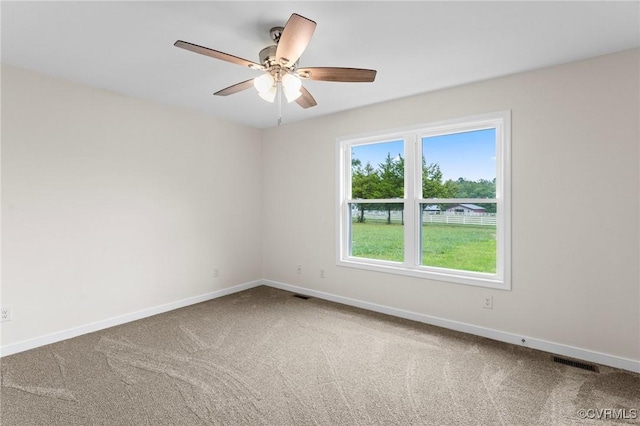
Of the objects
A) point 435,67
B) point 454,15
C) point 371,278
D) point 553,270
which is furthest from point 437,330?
point 454,15

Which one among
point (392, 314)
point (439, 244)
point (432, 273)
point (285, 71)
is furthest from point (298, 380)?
point (285, 71)

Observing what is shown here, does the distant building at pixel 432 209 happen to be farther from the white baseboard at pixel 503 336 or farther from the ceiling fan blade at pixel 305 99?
the ceiling fan blade at pixel 305 99

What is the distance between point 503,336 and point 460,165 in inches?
68.2

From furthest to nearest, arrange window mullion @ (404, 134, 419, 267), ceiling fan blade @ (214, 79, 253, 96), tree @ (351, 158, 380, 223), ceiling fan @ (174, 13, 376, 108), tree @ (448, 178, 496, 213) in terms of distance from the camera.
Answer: tree @ (351, 158, 380, 223)
window mullion @ (404, 134, 419, 267)
tree @ (448, 178, 496, 213)
ceiling fan blade @ (214, 79, 253, 96)
ceiling fan @ (174, 13, 376, 108)

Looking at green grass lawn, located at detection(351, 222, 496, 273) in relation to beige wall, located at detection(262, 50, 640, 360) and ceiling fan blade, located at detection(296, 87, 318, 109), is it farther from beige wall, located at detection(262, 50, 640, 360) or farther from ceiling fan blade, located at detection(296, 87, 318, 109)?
ceiling fan blade, located at detection(296, 87, 318, 109)

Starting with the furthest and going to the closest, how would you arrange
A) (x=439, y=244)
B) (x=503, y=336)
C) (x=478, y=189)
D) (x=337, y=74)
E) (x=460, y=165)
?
(x=439, y=244) → (x=460, y=165) → (x=478, y=189) → (x=503, y=336) → (x=337, y=74)

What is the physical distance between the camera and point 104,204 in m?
3.33

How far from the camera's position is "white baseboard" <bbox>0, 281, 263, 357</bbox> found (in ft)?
9.11

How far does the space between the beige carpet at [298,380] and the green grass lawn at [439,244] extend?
29.0 inches

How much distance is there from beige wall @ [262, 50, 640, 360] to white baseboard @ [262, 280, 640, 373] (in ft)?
0.14

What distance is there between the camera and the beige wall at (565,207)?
8.14ft

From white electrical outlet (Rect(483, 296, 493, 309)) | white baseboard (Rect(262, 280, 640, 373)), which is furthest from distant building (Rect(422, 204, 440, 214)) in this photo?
white baseboard (Rect(262, 280, 640, 373))

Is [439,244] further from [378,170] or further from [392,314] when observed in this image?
[378,170]

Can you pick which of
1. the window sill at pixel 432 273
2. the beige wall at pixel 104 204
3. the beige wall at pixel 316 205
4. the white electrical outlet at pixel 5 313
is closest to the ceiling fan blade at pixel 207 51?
the beige wall at pixel 316 205
